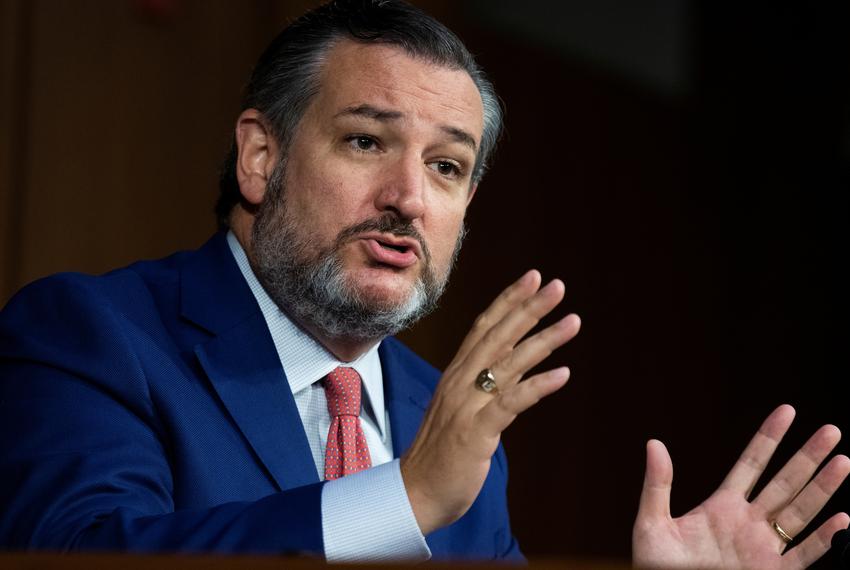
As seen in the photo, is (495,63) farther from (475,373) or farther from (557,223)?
(475,373)

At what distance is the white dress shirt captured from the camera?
1.31m

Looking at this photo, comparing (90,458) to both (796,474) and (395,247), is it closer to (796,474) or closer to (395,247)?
(395,247)

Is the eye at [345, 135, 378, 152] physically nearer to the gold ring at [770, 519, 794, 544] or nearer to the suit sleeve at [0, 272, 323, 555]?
the suit sleeve at [0, 272, 323, 555]

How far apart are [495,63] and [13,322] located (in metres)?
2.37

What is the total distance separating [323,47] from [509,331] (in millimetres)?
782

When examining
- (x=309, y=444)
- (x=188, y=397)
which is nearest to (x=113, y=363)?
(x=188, y=397)

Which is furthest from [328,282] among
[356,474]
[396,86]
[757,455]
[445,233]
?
[757,455]

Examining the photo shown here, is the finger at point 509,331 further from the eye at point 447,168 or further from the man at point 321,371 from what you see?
the eye at point 447,168

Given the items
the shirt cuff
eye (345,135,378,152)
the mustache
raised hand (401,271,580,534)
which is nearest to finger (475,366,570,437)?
raised hand (401,271,580,534)

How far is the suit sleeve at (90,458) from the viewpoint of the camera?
4.28 ft

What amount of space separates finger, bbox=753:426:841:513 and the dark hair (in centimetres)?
78

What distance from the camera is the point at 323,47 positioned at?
6.34ft

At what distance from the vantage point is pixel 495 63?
Answer: 3736mm

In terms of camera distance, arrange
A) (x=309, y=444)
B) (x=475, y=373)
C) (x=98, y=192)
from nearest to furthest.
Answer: (x=475, y=373) → (x=309, y=444) → (x=98, y=192)
